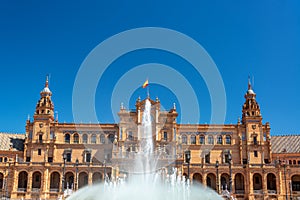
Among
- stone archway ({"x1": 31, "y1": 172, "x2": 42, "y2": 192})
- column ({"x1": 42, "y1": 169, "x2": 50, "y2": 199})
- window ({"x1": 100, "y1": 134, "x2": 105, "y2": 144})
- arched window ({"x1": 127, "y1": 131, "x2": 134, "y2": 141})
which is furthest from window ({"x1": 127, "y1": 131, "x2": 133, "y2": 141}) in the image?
stone archway ({"x1": 31, "y1": 172, "x2": 42, "y2": 192})

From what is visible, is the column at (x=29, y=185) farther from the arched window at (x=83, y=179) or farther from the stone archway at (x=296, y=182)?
the stone archway at (x=296, y=182)

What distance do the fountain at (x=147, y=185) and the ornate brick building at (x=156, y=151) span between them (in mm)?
1411

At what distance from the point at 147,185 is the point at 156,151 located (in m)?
16.4

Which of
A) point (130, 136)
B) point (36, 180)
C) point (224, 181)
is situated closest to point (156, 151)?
point (130, 136)

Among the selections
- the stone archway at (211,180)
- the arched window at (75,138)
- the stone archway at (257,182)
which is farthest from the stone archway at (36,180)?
the stone archway at (257,182)

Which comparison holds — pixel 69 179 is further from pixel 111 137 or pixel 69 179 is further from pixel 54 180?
pixel 111 137

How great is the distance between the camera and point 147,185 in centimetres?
6919

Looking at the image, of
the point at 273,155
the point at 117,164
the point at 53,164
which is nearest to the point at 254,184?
the point at 273,155

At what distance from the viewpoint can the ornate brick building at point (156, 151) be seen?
271 feet

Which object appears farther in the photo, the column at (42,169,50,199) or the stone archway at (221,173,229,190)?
the stone archway at (221,173,229,190)

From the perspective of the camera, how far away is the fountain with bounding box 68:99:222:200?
2296 inches

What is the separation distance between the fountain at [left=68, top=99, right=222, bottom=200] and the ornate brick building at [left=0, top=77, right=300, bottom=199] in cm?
141

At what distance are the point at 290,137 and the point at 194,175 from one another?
92.6 feet

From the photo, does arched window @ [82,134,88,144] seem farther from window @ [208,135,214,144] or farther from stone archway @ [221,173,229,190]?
stone archway @ [221,173,229,190]
